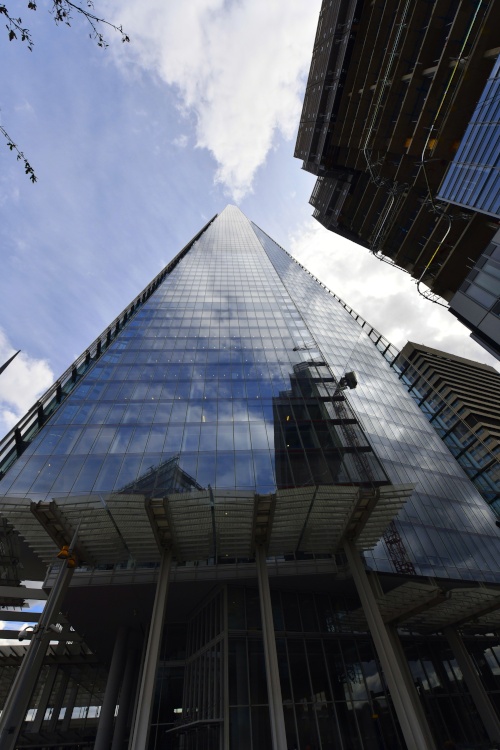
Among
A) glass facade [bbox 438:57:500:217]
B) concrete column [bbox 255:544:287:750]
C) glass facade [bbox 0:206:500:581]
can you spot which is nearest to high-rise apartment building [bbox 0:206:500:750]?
concrete column [bbox 255:544:287:750]

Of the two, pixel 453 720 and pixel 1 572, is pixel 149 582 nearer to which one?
pixel 1 572

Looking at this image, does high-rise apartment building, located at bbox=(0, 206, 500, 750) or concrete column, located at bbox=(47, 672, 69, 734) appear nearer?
high-rise apartment building, located at bbox=(0, 206, 500, 750)

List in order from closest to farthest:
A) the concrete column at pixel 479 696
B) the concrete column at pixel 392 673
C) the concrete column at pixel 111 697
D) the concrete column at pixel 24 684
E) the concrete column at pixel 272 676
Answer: the concrete column at pixel 24 684 < the concrete column at pixel 392 673 < the concrete column at pixel 272 676 < the concrete column at pixel 479 696 < the concrete column at pixel 111 697

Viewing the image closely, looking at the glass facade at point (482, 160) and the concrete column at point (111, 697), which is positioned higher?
the glass facade at point (482, 160)

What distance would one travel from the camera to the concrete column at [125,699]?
20969 mm

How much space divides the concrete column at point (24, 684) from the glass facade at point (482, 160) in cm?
2838

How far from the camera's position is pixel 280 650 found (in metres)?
18.9

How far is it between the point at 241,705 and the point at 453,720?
518 inches

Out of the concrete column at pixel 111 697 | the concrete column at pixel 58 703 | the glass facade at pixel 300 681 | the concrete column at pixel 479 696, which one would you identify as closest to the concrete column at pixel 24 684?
the glass facade at pixel 300 681

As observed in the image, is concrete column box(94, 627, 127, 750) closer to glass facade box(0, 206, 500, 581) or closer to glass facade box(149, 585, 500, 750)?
glass facade box(149, 585, 500, 750)

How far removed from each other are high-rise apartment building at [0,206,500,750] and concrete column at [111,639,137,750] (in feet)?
0.37

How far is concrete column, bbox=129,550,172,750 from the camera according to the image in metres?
12.0

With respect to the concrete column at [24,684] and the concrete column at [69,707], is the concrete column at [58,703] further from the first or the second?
the concrete column at [24,684]

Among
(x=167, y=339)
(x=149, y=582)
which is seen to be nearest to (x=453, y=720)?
(x=149, y=582)
